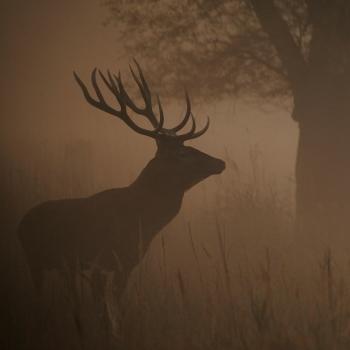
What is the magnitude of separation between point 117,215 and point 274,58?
3968 millimetres

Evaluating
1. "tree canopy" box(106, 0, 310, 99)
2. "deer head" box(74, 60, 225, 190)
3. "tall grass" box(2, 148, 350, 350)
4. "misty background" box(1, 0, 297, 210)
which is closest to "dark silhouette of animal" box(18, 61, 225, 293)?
"deer head" box(74, 60, 225, 190)

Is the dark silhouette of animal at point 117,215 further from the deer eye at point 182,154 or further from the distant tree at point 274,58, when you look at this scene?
the distant tree at point 274,58

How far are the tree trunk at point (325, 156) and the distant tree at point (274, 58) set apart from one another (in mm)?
13

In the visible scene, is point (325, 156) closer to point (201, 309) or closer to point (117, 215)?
point (117, 215)

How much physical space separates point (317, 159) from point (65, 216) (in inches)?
152

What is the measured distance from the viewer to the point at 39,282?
4.81 metres

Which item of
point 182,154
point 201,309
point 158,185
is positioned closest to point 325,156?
point 182,154

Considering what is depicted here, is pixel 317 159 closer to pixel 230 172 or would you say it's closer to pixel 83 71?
pixel 230 172

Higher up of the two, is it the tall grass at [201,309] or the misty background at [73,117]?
the misty background at [73,117]

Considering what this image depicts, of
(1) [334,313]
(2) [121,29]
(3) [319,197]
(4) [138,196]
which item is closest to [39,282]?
(4) [138,196]

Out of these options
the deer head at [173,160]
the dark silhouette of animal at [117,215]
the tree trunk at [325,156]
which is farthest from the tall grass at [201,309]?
the deer head at [173,160]

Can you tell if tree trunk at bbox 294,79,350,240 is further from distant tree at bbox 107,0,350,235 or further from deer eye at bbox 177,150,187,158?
deer eye at bbox 177,150,187,158

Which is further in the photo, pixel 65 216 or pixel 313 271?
pixel 313 271

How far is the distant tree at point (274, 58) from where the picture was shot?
23.2ft
